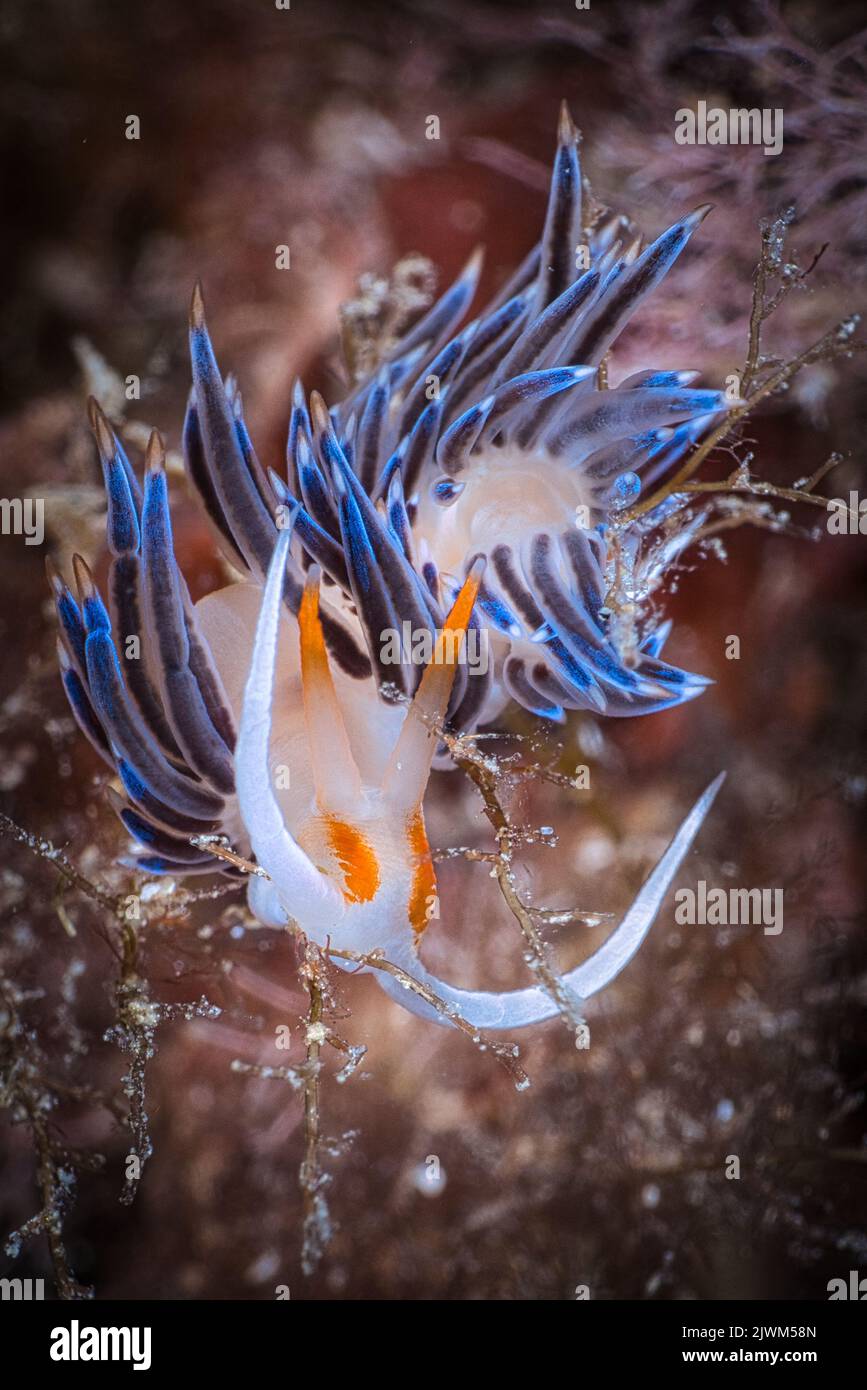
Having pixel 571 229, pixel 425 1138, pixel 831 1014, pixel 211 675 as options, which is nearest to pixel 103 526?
pixel 211 675

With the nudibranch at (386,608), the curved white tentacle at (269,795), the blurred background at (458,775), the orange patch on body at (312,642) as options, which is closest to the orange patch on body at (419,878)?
the nudibranch at (386,608)

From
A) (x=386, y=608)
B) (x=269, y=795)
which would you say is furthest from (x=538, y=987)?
(x=386, y=608)

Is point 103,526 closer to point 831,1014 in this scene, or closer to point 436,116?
point 436,116

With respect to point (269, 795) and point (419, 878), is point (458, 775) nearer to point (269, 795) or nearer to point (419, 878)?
point (419, 878)

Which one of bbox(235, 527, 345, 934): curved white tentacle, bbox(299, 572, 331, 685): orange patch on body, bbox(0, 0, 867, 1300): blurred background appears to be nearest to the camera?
bbox(235, 527, 345, 934): curved white tentacle

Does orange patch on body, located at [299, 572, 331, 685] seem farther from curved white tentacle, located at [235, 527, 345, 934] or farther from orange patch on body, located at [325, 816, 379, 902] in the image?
orange patch on body, located at [325, 816, 379, 902]

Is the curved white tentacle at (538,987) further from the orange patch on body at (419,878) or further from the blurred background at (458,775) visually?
the blurred background at (458,775)

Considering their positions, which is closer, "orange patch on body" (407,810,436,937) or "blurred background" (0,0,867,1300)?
"orange patch on body" (407,810,436,937)

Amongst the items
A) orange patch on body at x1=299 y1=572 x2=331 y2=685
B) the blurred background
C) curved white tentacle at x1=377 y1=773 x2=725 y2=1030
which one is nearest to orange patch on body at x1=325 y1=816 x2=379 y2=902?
curved white tentacle at x1=377 y1=773 x2=725 y2=1030
